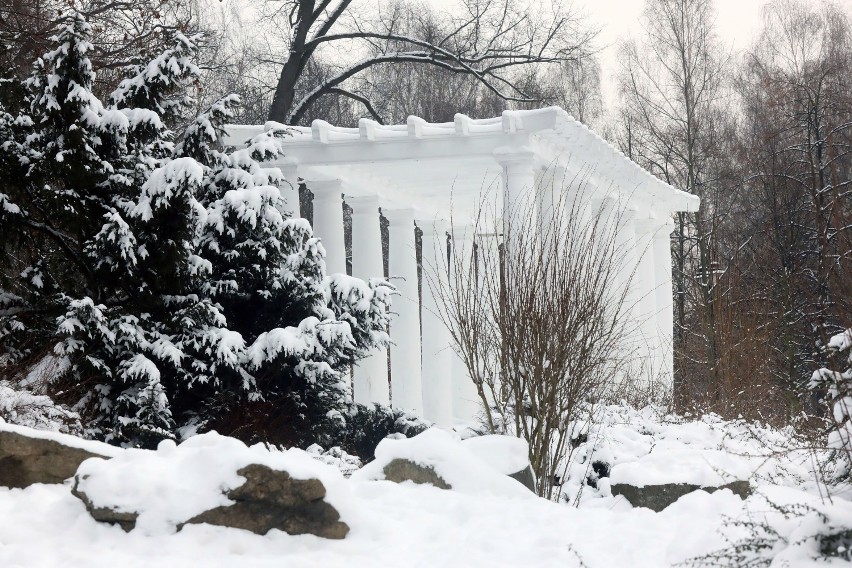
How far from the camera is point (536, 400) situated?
1058 centimetres

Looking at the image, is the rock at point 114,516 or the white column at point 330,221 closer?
the rock at point 114,516

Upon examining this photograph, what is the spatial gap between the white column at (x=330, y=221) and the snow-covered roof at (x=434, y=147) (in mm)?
295

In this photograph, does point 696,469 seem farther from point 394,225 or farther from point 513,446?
point 394,225

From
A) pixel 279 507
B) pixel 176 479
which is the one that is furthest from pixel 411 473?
pixel 176 479

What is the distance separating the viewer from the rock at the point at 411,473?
8.11 m

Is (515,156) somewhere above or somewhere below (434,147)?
below

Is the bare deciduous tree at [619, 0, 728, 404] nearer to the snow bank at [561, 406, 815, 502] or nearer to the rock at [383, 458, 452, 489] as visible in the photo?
the snow bank at [561, 406, 815, 502]

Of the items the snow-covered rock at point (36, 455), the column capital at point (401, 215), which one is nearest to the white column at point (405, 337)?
the column capital at point (401, 215)

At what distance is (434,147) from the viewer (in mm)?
16109

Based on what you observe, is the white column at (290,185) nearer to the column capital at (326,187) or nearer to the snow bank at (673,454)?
the column capital at (326,187)

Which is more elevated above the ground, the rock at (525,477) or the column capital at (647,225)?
the column capital at (647,225)

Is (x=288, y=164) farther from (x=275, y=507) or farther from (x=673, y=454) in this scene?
(x=275, y=507)

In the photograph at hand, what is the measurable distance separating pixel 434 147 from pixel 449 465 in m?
8.73

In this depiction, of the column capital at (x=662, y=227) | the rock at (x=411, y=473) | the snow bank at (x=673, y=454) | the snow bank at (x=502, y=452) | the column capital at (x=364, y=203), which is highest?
the column capital at (x=364, y=203)
